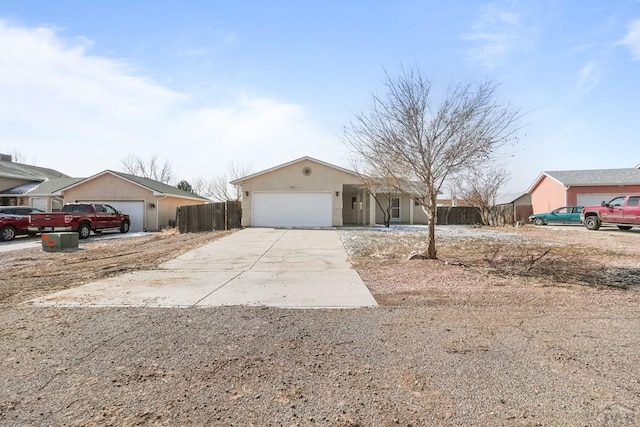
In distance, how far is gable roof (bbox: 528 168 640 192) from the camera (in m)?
27.2

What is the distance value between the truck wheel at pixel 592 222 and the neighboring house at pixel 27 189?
3260 cm

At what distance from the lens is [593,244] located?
13953 millimetres

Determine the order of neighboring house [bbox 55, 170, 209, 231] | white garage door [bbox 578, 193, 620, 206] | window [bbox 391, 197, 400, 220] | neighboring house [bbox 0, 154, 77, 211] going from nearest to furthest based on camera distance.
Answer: neighboring house [bbox 55, 170, 209, 231] → white garage door [bbox 578, 193, 620, 206] → neighboring house [bbox 0, 154, 77, 211] → window [bbox 391, 197, 400, 220]

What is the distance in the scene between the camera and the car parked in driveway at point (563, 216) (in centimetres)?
2577

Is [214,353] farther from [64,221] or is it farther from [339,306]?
[64,221]

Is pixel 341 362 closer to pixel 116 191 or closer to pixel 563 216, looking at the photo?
pixel 116 191

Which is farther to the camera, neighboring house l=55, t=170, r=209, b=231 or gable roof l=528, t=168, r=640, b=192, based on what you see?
gable roof l=528, t=168, r=640, b=192

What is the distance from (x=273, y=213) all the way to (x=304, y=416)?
20382mm

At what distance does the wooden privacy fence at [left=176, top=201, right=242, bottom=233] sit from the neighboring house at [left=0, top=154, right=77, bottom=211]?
36.6ft

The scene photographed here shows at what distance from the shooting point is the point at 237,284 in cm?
780

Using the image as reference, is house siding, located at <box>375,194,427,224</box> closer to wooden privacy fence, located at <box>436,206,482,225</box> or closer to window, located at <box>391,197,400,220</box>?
window, located at <box>391,197,400,220</box>

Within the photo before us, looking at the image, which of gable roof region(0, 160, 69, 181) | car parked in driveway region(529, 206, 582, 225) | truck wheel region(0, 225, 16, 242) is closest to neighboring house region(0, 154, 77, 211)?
gable roof region(0, 160, 69, 181)

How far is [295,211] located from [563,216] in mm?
17521

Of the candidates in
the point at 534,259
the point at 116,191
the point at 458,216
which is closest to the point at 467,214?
the point at 458,216
